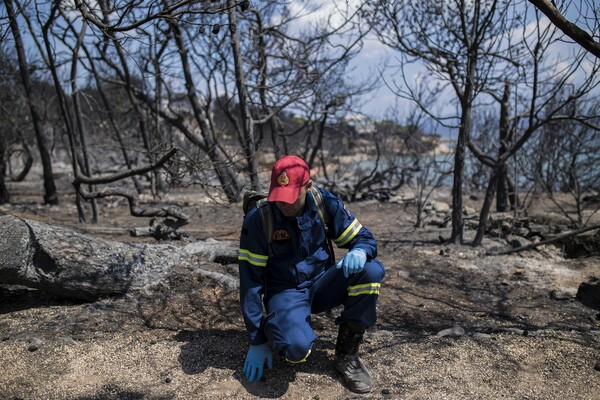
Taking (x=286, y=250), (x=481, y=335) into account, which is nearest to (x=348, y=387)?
(x=286, y=250)

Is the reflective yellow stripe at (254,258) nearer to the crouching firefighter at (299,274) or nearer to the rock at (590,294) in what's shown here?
the crouching firefighter at (299,274)

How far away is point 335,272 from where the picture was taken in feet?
9.62

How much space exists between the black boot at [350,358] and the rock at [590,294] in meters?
2.35

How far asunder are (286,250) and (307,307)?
33 centimetres

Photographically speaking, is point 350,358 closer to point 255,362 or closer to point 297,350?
point 297,350

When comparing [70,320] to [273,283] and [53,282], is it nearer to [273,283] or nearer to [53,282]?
[53,282]

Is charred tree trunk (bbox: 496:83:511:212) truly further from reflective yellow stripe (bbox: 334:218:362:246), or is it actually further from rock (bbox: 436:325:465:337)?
reflective yellow stripe (bbox: 334:218:362:246)

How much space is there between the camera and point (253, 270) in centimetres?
290

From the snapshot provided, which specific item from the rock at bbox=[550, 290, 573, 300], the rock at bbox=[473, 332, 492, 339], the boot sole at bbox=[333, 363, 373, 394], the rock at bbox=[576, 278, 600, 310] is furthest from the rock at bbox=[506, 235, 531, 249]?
the boot sole at bbox=[333, 363, 373, 394]

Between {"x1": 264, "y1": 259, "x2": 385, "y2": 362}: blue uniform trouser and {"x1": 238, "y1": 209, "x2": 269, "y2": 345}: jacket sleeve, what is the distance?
0.07 meters

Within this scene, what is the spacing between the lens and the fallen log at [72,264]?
11.5ft

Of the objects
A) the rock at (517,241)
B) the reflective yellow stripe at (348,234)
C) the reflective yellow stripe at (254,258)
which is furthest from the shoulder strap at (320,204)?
the rock at (517,241)

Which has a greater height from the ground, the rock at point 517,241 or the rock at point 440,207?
the rock at point 440,207

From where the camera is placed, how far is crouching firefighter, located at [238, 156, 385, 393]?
2805 millimetres
